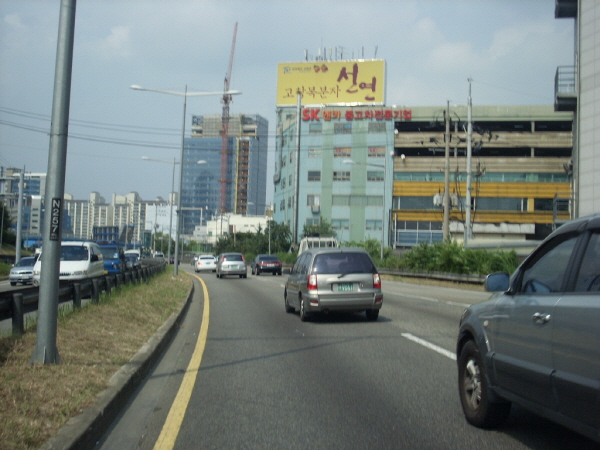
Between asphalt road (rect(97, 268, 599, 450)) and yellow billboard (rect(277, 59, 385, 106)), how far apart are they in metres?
64.7

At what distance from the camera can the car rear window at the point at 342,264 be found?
13.9 meters

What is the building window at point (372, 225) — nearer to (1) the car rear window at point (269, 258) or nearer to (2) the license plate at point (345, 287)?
(1) the car rear window at point (269, 258)

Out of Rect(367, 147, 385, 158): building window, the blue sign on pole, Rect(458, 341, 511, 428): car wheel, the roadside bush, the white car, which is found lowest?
the white car

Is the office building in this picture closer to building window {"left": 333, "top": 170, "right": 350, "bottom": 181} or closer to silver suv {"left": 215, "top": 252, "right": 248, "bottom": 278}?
silver suv {"left": 215, "top": 252, "right": 248, "bottom": 278}

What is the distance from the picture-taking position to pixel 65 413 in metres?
5.46

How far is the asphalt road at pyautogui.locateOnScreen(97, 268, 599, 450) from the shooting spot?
5.40 m

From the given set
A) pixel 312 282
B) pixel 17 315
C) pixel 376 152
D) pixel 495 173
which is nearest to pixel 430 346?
pixel 312 282

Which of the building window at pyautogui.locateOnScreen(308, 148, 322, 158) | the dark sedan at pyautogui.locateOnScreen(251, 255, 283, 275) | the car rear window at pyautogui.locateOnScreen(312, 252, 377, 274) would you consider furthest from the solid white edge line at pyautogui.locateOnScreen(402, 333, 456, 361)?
the building window at pyautogui.locateOnScreen(308, 148, 322, 158)

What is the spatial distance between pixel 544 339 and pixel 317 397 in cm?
313

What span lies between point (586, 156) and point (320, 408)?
98.3 ft

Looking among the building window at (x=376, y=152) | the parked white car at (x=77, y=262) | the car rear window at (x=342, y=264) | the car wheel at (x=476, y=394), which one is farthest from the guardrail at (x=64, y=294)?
the building window at (x=376, y=152)

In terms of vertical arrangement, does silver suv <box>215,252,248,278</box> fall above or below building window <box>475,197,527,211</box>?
below

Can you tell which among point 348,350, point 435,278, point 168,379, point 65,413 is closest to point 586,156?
point 435,278

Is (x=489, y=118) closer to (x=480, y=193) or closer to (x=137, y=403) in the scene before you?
(x=480, y=193)
